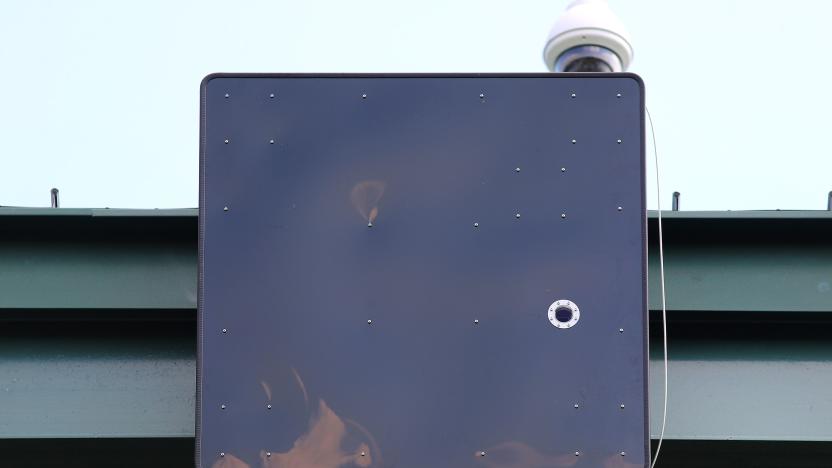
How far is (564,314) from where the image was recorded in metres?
4.92

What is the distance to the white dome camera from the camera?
5.31 meters

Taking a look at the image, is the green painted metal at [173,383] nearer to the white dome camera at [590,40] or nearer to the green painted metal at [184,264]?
the green painted metal at [184,264]

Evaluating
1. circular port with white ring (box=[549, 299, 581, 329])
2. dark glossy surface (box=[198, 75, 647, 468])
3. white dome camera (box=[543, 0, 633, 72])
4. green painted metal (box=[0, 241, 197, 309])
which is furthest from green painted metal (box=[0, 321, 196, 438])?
white dome camera (box=[543, 0, 633, 72])

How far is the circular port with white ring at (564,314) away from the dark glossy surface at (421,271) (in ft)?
0.08

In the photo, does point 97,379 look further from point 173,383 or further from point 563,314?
point 563,314

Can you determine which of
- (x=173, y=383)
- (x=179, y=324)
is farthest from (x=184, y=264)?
(x=173, y=383)

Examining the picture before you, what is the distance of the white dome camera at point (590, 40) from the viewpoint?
5.31 m

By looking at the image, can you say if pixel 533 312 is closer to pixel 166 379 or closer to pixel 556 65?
pixel 556 65

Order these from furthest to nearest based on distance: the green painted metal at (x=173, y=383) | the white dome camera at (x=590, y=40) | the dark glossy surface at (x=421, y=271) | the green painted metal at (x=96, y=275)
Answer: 1. the green painted metal at (x=96, y=275)
2. the green painted metal at (x=173, y=383)
3. the white dome camera at (x=590, y=40)
4. the dark glossy surface at (x=421, y=271)

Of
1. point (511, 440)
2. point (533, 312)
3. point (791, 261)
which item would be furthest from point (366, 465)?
point (791, 261)

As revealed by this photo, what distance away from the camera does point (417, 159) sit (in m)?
5.10

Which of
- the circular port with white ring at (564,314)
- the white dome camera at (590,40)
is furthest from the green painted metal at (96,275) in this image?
the white dome camera at (590,40)

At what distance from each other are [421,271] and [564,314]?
1.82 feet

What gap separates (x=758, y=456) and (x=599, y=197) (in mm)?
1456
